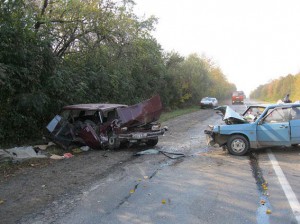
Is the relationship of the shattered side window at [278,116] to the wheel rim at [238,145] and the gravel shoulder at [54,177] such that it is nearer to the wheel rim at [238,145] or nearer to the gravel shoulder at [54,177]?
the wheel rim at [238,145]

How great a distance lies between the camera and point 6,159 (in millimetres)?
9305

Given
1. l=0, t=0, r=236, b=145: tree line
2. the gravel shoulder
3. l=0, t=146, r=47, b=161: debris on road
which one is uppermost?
l=0, t=0, r=236, b=145: tree line

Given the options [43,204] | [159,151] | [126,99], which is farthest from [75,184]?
[126,99]

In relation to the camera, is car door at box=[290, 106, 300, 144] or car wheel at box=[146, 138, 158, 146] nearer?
car door at box=[290, 106, 300, 144]

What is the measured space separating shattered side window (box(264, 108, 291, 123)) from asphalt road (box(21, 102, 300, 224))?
1.07 metres

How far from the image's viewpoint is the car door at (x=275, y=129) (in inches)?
390

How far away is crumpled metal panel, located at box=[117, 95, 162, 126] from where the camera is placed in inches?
443

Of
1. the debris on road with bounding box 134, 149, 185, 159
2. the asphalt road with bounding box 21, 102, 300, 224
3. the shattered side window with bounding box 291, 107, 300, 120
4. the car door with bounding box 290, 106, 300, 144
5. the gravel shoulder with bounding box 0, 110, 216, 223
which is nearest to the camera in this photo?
the asphalt road with bounding box 21, 102, 300, 224

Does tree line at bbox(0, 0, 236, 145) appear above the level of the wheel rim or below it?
above

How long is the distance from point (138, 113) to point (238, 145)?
3302 mm

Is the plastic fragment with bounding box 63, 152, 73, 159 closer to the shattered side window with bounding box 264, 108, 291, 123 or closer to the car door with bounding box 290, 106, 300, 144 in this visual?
the shattered side window with bounding box 264, 108, 291, 123

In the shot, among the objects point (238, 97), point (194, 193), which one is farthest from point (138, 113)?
point (238, 97)

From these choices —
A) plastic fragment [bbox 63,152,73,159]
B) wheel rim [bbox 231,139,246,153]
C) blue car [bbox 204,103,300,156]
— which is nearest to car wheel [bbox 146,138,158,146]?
blue car [bbox 204,103,300,156]

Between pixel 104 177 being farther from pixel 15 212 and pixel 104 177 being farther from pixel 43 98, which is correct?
pixel 43 98
